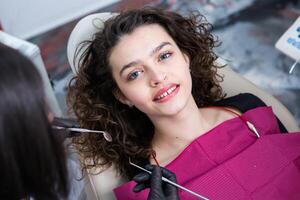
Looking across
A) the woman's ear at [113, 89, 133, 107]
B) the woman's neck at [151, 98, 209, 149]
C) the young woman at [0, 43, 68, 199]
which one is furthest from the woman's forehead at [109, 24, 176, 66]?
the young woman at [0, 43, 68, 199]

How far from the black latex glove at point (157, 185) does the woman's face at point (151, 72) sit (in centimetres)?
19

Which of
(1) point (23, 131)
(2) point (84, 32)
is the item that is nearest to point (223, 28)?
(2) point (84, 32)

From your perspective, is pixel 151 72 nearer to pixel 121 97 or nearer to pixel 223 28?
pixel 121 97

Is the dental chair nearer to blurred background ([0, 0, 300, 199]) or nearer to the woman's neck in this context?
the woman's neck

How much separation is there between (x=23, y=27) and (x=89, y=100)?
1220 mm

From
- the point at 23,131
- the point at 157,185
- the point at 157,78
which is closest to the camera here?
the point at 23,131

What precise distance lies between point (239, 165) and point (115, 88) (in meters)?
0.45

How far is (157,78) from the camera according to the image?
105 cm

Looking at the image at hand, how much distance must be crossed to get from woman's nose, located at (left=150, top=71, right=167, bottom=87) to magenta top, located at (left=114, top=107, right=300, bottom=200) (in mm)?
223

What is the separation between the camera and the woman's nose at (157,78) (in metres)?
1.05

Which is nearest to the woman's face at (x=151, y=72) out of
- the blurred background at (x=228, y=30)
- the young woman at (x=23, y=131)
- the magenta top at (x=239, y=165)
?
the magenta top at (x=239, y=165)

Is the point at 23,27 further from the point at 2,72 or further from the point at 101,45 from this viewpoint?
the point at 2,72

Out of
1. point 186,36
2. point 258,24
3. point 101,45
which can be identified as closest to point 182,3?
point 258,24

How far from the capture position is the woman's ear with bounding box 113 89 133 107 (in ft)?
3.85
